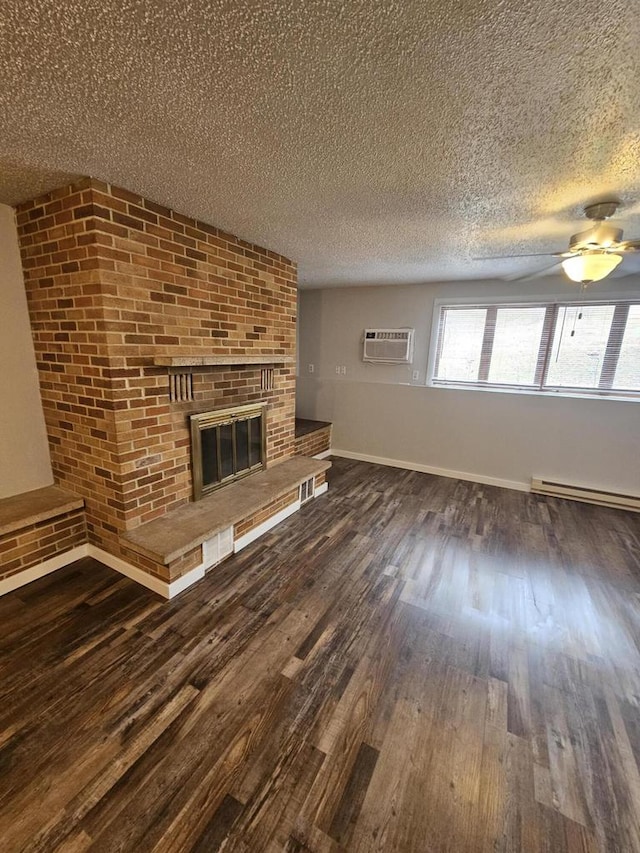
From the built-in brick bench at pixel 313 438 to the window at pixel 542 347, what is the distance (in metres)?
1.54

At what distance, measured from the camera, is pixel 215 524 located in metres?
2.13

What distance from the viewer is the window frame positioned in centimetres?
330

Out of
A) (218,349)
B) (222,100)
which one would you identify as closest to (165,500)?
(218,349)

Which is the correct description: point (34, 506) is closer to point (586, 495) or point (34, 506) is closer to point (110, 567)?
point (110, 567)

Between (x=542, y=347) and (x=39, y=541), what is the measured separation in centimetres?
461

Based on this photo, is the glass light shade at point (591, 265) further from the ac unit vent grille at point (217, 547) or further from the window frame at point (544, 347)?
the ac unit vent grille at point (217, 547)

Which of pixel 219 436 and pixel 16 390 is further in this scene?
pixel 219 436

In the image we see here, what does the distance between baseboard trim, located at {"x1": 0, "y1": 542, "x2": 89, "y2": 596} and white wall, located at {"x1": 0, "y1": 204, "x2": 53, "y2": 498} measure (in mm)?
515

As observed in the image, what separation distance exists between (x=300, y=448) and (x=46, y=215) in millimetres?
2891

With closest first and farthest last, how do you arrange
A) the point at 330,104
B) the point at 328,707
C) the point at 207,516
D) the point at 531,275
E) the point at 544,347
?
the point at 330,104, the point at 328,707, the point at 207,516, the point at 531,275, the point at 544,347

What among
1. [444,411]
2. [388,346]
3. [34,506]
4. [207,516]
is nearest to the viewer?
[34,506]

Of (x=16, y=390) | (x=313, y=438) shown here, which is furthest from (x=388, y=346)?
(x=16, y=390)

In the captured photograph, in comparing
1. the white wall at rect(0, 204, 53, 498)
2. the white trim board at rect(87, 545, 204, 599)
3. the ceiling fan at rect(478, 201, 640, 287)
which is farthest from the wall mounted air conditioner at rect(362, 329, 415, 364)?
the white wall at rect(0, 204, 53, 498)

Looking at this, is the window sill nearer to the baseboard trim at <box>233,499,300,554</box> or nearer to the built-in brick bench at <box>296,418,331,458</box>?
the built-in brick bench at <box>296,418,331,458</box>
